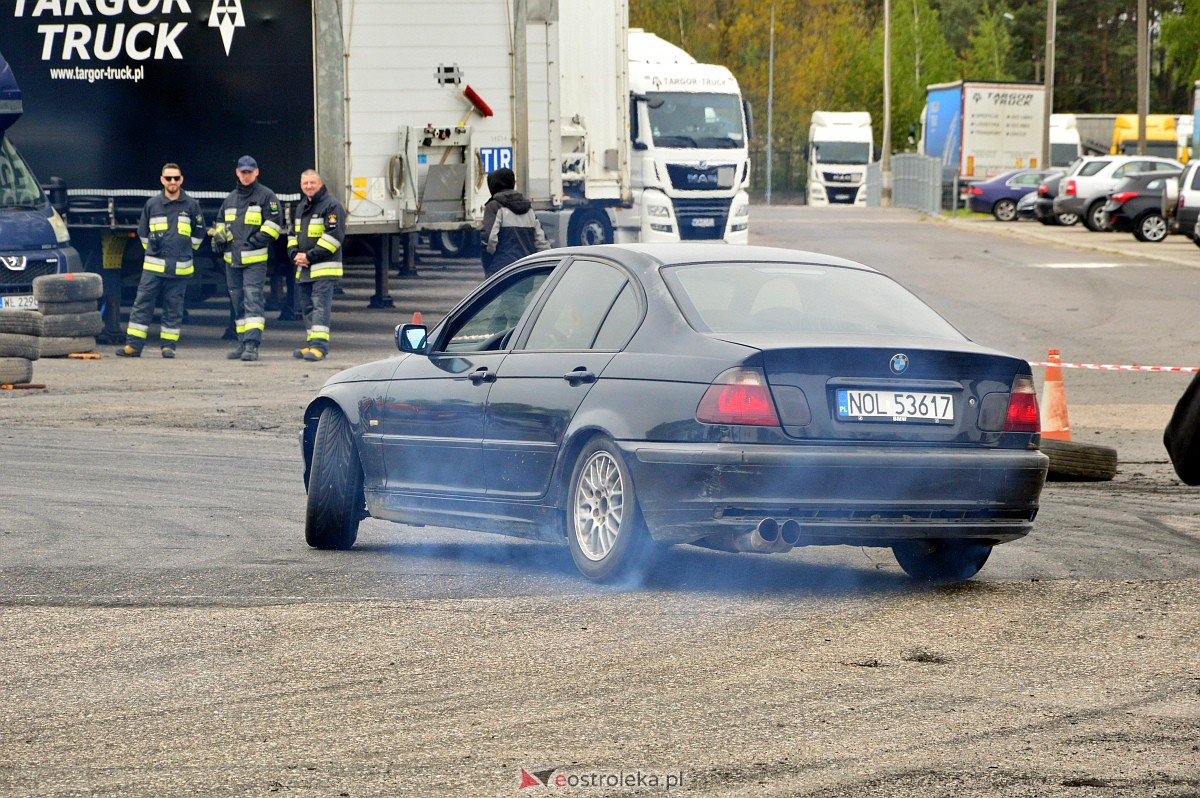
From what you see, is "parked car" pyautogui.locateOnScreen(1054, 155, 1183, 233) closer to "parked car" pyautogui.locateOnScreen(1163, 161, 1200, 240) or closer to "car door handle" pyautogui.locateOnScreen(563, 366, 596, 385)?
"parked car" pyautogui.locateOnScreen(1163, 161, 1200, 240)

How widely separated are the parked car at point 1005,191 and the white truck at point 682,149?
25.2m

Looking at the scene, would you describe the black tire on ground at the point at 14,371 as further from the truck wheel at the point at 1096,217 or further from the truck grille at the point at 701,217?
the truck wheel at the point at 1096,217

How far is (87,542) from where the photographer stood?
8.72 m

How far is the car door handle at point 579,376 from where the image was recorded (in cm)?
723

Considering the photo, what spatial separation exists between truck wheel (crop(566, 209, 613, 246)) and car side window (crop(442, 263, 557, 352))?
18.7 m

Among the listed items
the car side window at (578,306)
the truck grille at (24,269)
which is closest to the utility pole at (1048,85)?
the truck grille at (24,269)

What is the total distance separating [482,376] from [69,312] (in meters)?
12.6

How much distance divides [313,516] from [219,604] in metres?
1.62

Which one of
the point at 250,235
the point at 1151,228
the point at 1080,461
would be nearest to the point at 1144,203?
the point at 1151,228

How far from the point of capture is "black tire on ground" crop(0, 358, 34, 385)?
1688cm

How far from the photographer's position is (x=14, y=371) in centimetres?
1689

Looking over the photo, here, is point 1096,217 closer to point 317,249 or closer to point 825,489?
point 317,249

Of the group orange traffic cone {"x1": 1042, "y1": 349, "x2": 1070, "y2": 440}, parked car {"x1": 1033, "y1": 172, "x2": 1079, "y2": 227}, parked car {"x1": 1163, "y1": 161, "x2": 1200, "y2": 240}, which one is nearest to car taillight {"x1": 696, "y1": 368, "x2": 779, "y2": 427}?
orange traffic cone {"x1": 1042, "y1": 349, "x2": 1070, "y2": 440}

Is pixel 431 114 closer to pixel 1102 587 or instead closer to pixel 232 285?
pixel 232 285
